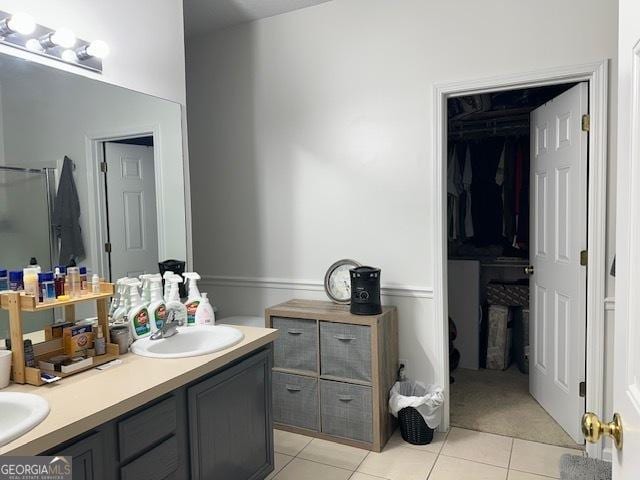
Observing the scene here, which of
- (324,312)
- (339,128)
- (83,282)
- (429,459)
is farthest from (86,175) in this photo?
(429,459)

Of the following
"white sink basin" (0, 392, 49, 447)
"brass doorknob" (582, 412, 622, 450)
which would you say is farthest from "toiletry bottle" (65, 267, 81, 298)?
"brass doorknob" (582, 412, 622, 450)

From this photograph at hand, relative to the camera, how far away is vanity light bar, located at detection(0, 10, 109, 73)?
175 cm

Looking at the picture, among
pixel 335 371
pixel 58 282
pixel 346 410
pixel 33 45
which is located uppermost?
pixel 33 45

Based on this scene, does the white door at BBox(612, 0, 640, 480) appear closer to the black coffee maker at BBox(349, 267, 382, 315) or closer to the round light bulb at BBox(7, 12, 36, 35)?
the black coffee maker at BBox(349, 267, 382, 315)

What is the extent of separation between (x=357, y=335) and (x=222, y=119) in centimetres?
194

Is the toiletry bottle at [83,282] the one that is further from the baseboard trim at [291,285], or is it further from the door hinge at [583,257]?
the door hinge at [583,257]

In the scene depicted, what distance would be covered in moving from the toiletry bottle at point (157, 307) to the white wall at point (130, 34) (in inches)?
39.5

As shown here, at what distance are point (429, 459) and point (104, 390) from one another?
6.08 ft

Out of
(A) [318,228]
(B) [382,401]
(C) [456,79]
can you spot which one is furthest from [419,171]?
(B) [382,401]

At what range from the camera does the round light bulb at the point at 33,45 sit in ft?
6.04

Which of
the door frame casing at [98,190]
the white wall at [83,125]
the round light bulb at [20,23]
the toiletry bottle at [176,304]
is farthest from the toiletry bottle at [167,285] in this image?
the round light bulb at [20,23]

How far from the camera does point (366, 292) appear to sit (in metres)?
2.72

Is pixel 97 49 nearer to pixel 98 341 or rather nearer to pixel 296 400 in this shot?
pixel 98 341

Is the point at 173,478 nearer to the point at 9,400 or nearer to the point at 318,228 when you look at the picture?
the point at 9,400
